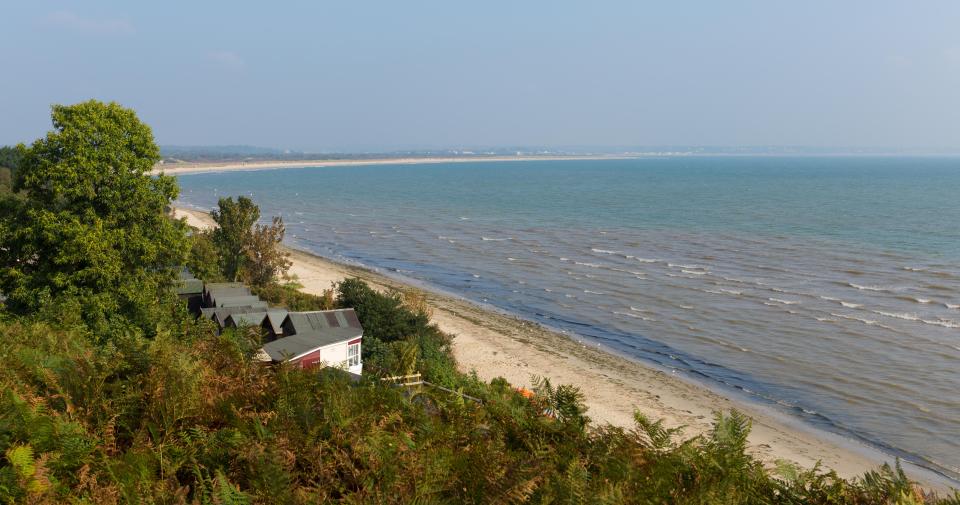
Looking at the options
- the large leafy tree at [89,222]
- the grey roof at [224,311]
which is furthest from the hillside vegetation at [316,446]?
the grey roof at [224,311]

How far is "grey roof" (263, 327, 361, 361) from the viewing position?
2209 cm

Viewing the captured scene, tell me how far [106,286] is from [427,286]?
30.9 metres

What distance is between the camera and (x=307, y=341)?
23.5 meters

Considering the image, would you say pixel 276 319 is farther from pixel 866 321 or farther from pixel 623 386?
pixel 866 321

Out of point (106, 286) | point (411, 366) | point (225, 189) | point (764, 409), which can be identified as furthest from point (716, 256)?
point (225, 189)

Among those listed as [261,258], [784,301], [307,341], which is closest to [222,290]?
[261,258]

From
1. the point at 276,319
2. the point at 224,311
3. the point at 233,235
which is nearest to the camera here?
the point at 276,319

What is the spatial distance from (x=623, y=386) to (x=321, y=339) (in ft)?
42.8

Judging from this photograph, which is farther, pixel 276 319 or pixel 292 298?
pixel 292 298

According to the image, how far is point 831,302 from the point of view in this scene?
42219 mm

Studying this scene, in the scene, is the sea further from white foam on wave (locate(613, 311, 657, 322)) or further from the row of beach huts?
the row of beach huts

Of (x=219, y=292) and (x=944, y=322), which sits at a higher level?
(x=219, y=292)

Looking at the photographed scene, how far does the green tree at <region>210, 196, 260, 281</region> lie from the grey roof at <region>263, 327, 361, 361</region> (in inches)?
686

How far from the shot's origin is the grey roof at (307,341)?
22.1 metres
